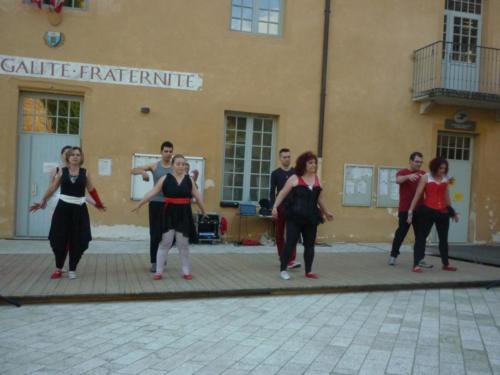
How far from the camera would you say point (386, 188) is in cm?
1297

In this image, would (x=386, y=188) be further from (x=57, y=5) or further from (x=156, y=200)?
(x=57, y=5)

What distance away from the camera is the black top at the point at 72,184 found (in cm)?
721

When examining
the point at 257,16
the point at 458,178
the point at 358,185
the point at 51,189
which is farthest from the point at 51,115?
the point at 458,178

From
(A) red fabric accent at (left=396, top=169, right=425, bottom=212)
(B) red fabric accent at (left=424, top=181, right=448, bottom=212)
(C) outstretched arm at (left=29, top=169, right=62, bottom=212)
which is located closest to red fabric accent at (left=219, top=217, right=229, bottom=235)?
(A) red fabric accent at (left=396, top=169, right=425, bottom=212)

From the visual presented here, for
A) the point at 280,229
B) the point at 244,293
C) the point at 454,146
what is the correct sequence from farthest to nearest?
the point at 454,146, the point at 280,229, the point at 244,293

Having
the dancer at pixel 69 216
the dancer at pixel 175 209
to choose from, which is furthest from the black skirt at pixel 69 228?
the dancer at pixel 175 209

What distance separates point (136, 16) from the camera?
1134 cm

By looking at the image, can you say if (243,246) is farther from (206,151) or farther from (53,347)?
(53,347)

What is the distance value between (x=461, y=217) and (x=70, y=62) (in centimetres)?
979

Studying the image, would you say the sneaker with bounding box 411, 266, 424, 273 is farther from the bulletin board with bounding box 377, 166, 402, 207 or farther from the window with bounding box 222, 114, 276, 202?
the window with bounding box 222, 114, 276, 202

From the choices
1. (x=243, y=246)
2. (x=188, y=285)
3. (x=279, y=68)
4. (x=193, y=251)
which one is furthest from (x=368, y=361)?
(x=279, y=68)

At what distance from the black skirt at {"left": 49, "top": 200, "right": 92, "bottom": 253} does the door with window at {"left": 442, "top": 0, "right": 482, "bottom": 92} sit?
9.65 metres

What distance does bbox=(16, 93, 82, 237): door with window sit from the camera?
11023mm

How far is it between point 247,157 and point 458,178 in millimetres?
5418
